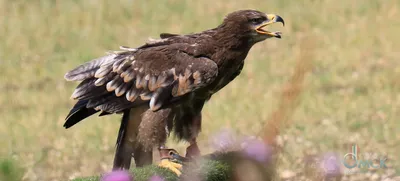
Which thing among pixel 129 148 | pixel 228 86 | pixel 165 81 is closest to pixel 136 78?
pixel 165 81

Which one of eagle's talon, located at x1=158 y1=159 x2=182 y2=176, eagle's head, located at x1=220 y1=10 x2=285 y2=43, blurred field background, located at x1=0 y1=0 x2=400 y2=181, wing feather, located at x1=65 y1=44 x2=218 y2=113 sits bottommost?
eagle's talon, located at x1=158 y1=159 x2=182 y2=176

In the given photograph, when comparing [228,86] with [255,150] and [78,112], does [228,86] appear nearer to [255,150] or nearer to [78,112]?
[78,112]

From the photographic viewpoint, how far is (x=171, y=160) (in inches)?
241

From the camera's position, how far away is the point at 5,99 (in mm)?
12336

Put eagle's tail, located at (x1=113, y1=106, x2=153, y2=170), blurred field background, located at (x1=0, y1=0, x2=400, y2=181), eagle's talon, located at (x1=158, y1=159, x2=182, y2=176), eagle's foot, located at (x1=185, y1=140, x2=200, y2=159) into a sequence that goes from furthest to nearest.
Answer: blurred field background, located at (x1=0, y1=0, x2=400, y2=181) < eagle's tail, located at (x1=113, y1=106, x2=153, y2=170) < eagle's foot, located at (x1=185, y1=140, x2=200, y2=159) < eagle's talon, located at (x1=158, y1=159, x2=182, y2=176)

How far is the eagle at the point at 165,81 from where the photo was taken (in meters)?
6.48

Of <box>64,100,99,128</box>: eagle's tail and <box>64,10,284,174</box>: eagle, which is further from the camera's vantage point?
<box>64,100,99,128</box>: eagle's tail

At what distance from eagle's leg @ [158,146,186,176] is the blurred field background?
978 millimetres

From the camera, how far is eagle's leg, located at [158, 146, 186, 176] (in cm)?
591

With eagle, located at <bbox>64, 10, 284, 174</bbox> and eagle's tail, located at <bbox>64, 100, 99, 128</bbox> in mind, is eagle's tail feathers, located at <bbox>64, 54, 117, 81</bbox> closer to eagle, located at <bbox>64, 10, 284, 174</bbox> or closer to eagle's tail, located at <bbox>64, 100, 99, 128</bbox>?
eagle, located at <bbox>64, 10, 284, 174</bbox>

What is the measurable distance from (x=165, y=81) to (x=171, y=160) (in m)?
0.85

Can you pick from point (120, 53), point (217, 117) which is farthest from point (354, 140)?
point (120, 53)

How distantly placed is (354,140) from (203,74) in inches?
163

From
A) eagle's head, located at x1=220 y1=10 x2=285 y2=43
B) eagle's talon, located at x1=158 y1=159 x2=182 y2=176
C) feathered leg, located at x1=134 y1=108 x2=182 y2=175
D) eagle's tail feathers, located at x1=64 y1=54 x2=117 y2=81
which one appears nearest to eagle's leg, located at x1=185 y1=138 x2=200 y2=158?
feathered leg, located at x1=134 y1=108 x2=182 y2=175
